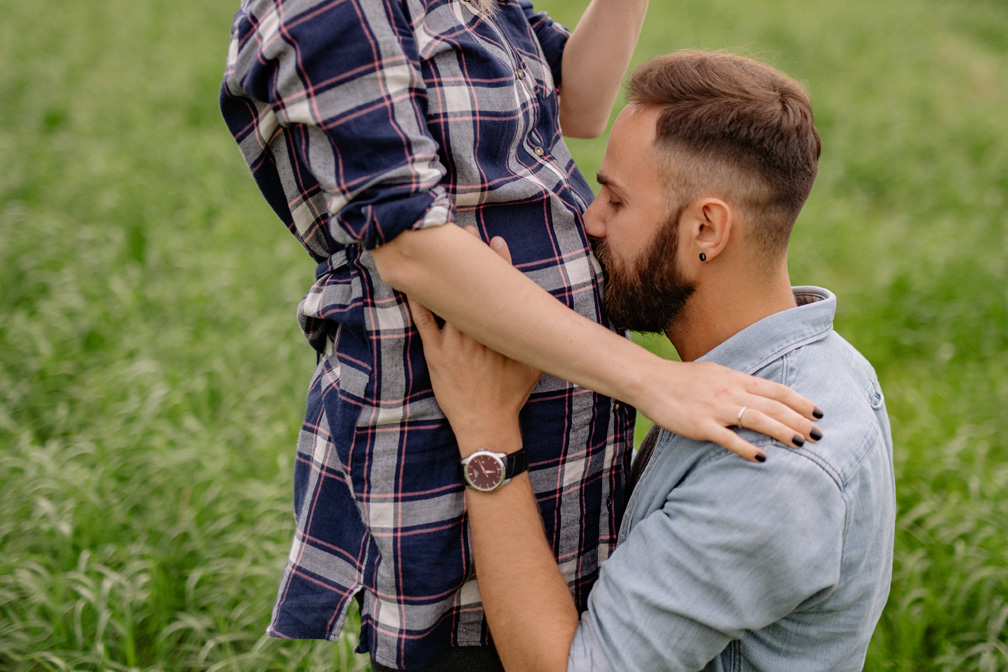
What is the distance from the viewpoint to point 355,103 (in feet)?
4.43

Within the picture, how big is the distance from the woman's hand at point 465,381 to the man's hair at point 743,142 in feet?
1.52

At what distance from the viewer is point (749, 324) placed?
1794mm

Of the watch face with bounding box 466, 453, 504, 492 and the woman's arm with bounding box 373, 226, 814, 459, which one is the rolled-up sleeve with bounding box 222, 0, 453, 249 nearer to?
the woman's arm with bounding box 373, 226, 814, 459

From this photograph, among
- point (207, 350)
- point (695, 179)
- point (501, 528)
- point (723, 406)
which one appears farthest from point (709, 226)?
point (207, 350)

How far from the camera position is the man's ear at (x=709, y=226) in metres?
1.67

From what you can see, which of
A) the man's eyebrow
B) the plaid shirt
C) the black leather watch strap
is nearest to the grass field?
the man's eyebrow

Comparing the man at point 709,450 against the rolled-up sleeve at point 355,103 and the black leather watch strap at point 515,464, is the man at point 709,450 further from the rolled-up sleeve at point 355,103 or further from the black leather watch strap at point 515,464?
the rolled-up sleeve at point 355,103

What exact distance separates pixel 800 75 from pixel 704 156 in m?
9.95

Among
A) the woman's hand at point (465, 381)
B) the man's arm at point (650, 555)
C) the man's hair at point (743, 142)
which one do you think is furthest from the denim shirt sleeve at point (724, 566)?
the man's hair at point (743, 142)

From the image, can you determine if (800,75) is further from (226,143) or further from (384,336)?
(384,336)

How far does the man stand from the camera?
145 cm

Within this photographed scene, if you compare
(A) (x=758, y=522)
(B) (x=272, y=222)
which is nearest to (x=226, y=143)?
(B) (x=272, y=222)

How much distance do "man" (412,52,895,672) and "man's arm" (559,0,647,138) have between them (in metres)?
0.23

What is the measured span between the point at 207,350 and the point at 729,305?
3.33 metres
